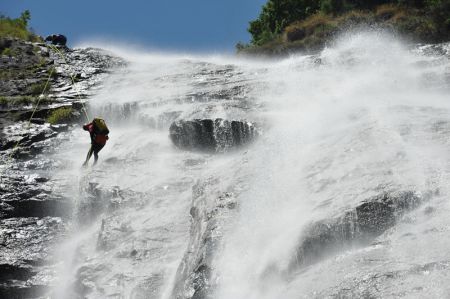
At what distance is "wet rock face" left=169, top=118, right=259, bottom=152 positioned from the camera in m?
15.9

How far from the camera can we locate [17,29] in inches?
1372

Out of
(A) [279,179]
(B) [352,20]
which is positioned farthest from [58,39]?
(A) [279,179]

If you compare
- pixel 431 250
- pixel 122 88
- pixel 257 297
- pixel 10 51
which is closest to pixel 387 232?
pixel 431 250

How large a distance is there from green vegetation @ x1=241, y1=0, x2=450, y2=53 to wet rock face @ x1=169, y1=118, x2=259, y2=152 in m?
15.3

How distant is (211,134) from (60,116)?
8.45 meters

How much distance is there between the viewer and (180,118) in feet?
57.5

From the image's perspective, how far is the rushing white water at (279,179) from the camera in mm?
7629

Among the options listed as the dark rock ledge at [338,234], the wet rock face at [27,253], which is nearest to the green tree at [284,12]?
the wet rock face at [27,253]

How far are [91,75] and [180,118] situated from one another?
1160 cm

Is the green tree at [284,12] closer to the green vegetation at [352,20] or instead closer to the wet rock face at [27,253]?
the green vegetation at [352,20]

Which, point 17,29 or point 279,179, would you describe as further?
Result: point 17,29

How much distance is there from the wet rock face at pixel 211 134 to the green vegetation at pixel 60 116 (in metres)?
6.48

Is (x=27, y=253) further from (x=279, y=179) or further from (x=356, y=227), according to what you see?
(x=356, y=227)

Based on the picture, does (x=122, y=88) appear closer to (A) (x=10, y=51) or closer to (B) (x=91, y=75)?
(B) (x=91, y=75)
